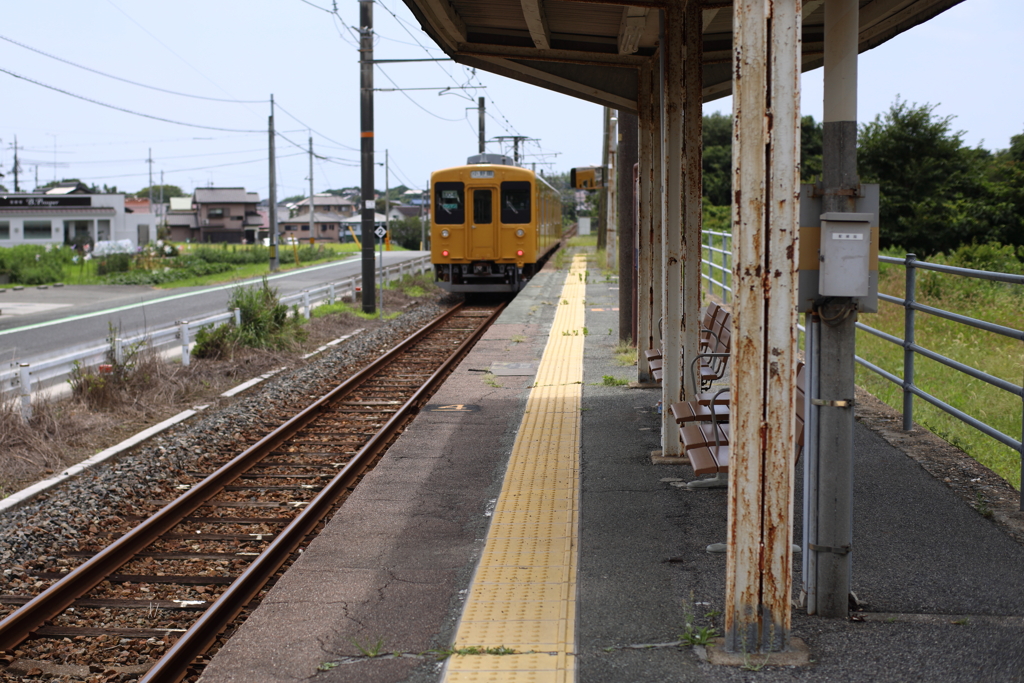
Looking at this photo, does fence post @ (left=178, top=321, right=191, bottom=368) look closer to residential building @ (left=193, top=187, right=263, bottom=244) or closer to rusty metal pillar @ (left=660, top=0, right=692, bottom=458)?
rusty metal pillar @ (left=660, top=0, right=692, bottom=458)

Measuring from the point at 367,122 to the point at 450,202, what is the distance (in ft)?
8.55

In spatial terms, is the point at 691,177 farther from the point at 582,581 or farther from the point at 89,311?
the point at 89,311

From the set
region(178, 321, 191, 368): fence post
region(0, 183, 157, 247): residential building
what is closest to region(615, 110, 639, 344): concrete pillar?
region(178, 321, 191, 368): fence post

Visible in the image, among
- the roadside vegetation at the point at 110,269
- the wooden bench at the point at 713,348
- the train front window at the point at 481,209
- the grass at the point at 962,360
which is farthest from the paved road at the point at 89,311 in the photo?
the grass at the point at 962,360

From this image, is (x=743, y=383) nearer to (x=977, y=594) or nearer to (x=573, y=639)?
(x=573, y=639)

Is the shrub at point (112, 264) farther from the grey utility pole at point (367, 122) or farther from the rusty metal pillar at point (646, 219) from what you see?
the rusty metal pillar at point (646, 219)

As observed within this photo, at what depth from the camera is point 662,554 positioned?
14.9 feet

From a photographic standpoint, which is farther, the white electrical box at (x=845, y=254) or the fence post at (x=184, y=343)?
the fence post at (x=184, y=343)

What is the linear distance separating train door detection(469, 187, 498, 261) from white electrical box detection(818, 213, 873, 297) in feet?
55.1

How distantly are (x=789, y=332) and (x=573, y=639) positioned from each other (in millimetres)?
1416

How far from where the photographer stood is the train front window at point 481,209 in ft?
66.0

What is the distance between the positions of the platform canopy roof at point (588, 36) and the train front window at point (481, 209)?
10987 mm

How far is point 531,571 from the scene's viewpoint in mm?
4402

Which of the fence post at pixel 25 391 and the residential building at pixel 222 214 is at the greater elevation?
the residential building at pixel 222 214
